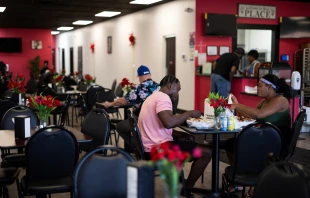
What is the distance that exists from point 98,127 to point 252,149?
1.43m

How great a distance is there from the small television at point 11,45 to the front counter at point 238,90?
1047cm

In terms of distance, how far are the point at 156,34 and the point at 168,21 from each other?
877 mm

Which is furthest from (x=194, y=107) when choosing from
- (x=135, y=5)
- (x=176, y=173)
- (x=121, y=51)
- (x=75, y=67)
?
(x=75, y=67)

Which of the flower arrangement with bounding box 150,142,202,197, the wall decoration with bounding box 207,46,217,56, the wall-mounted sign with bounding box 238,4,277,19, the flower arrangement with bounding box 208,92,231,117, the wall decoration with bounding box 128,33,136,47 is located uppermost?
the wall-mounted sign with bounding box 238,4,277,19

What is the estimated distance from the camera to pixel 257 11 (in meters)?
9.97

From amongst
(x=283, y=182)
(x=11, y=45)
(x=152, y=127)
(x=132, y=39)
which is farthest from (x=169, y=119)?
(x=11, y=45)

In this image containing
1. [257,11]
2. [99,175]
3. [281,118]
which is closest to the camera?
[99,175]

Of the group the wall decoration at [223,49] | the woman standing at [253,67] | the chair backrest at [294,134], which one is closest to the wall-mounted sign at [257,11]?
the wall decoration at [223,49]

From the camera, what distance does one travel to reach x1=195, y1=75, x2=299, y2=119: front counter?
769cm

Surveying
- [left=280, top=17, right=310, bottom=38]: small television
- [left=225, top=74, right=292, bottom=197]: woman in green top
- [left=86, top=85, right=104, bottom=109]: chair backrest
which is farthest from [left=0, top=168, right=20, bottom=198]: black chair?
[left=280, top=17, right=310, bottom=38]: small television

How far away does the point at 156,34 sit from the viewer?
38.3 ft

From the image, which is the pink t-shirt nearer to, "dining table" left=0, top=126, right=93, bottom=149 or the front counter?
"dining table" left=0, top=126, right=93, bottom=149

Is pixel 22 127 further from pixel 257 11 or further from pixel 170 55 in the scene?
pixel 170 55

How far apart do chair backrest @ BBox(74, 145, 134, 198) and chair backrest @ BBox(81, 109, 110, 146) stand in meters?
1.45
